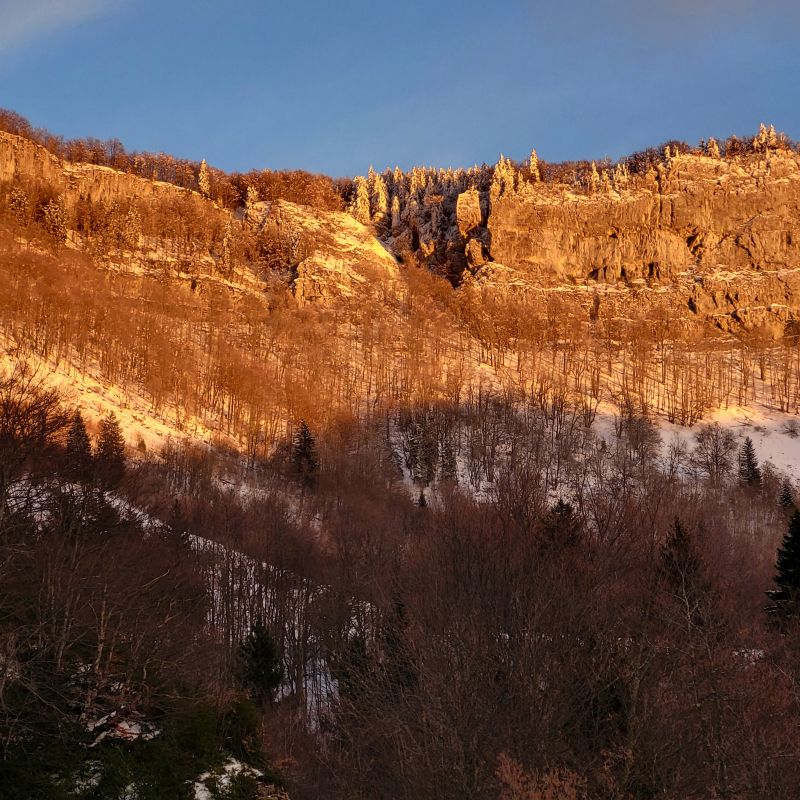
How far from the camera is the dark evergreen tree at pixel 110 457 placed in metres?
24.8

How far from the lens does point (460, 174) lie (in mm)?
112438

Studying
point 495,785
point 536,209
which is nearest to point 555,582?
point 495,785

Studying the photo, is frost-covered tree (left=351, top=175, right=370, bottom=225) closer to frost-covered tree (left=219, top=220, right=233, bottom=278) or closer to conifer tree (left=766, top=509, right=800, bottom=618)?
frost-covered tree (left=219, top=220, right=233, bottom=278)

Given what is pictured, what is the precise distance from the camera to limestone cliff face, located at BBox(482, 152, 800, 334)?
93.9m

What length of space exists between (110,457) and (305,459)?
20.3 metres

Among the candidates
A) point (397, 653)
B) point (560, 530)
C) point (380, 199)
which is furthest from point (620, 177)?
point (397, 653)

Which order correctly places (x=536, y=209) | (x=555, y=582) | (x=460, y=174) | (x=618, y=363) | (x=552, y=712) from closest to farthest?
(x=552, y=712) → (x=555, y=582) → (x=618, y=363) → (x=536, y=209) → (x=460, y=174)

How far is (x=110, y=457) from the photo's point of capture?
30.1 meters

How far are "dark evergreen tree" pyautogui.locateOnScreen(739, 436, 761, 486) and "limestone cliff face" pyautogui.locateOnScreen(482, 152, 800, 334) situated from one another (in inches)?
1408

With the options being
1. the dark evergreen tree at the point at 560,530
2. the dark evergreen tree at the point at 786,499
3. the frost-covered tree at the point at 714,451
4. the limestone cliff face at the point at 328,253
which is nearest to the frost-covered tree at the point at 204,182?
the limestone cliff face at the point at 328,253

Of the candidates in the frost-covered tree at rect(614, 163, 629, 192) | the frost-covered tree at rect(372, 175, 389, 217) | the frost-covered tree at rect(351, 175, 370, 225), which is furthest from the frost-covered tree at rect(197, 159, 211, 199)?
the frost-covered tree at rect(614, 163, 629, 192)

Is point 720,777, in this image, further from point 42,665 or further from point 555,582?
point 42,665

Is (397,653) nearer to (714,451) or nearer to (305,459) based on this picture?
(305,459)

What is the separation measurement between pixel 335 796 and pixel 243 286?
75.0 m
